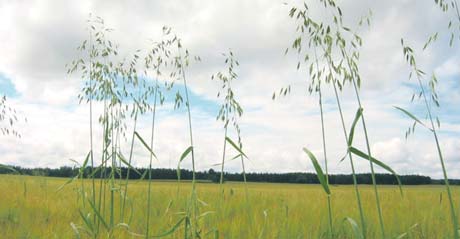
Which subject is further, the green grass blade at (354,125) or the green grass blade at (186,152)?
the green grass blade at (186,152)

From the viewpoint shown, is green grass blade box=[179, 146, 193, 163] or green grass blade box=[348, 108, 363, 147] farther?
green grass blade box=[179, 146, 193, 163]

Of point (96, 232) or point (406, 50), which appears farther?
point (96, 232)

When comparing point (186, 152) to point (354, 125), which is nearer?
point (354, 125)

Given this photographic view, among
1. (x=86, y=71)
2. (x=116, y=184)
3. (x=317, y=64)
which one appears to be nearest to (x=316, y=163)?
(x=317, y=64)

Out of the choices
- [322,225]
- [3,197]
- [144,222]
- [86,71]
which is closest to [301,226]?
[322,225]

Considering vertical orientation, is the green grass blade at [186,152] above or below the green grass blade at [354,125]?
below

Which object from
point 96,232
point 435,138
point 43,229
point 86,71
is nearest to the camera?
point 435,138

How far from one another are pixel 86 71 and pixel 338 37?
8.61 ft

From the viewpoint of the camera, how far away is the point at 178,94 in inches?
125

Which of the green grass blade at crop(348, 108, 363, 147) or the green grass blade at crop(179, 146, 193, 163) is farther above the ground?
the green grass blade at crop(348, 108, 363, 147)

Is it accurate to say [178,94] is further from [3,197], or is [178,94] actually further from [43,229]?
[3,197]

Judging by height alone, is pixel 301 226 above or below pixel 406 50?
below

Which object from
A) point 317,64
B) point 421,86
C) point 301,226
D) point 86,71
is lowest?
point 301,226

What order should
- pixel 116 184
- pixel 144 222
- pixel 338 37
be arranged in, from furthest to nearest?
pixel 144 222 < pixel 116 184 < pixel 338 37
